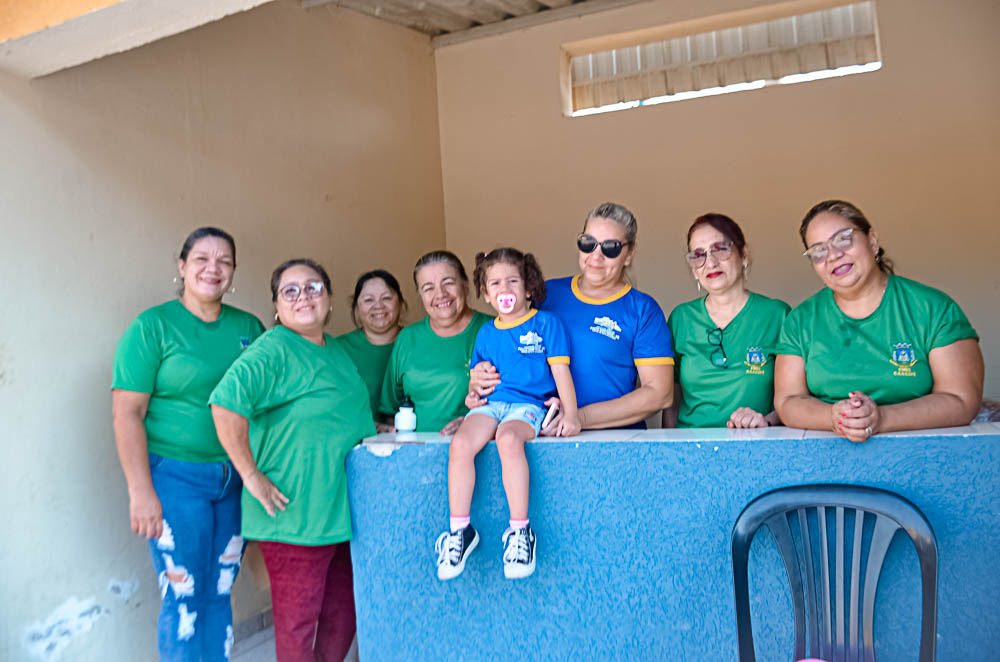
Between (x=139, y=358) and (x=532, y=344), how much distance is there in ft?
4.15

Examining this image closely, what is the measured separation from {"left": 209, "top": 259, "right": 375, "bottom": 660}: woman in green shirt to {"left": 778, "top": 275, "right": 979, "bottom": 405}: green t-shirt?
1468 millimetres

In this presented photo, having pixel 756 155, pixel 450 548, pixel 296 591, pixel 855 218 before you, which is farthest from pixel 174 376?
pixel 756 155

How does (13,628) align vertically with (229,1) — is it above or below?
below

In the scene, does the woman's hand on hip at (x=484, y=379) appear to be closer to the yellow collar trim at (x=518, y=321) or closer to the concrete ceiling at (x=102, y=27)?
the yellow collar trim at (x=518, y=321)

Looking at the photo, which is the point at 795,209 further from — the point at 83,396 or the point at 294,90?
the point at 83,396

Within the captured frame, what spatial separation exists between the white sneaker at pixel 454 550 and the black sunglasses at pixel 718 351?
965 millimetres

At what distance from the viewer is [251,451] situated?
2.71 meters

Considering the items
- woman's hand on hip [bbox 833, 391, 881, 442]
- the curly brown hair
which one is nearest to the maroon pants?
the curly brown hair

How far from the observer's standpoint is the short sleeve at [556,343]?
2.74 meters

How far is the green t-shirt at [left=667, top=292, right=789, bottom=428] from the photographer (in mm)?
2742

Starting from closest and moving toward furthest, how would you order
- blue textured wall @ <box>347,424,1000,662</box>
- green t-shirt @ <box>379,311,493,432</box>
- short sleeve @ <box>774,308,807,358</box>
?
1. blue textured wall @ <box>347,424,1000,662</box>
2. short sleeve @ <box>774,308,807,358</box>
3. green t-shirt @ <box>379,311,493,432</box>

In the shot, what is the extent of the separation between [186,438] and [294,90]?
7.32 feet

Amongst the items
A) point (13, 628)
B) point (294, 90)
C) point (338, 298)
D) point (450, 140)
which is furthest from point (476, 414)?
point (450, 140)

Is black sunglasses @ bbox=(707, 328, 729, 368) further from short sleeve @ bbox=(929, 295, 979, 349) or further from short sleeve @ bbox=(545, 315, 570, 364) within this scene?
short sleeve @ bbox=(929, 295, 979, 349)
